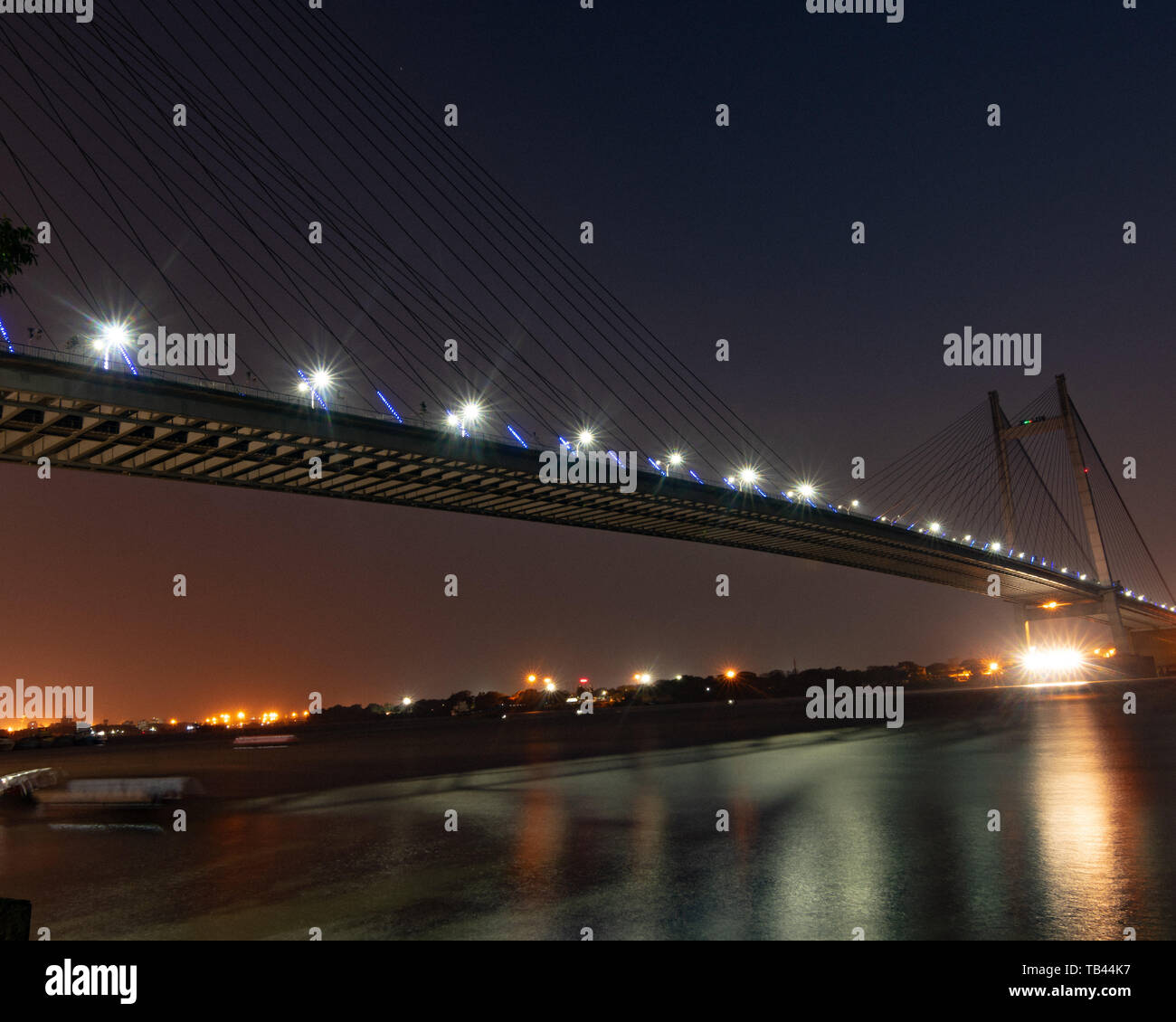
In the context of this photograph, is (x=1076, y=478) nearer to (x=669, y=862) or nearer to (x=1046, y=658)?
(x=1046, y=658)

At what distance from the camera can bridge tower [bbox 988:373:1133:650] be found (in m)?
82.4

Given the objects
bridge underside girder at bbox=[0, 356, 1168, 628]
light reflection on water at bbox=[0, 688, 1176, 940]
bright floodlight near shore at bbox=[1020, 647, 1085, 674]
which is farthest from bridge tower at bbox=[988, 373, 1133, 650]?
light reflection on water at bbox=[0, 688, 1176, 940]

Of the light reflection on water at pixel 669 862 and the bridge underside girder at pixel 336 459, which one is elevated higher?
the bridge underside girder at pixel 336 459

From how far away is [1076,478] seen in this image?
89750 mm

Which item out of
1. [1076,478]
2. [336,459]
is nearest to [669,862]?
[336,459]

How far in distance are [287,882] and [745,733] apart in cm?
2932

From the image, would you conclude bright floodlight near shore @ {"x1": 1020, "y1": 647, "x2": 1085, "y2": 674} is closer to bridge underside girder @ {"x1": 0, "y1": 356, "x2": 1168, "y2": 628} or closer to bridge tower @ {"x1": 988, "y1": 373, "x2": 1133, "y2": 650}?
bridge tower @ {"x1": 988, "y1": 373, "x2": 1133, "y2": 650}

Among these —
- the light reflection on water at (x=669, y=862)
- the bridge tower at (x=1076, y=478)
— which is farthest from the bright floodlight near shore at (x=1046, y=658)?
the light reflection on water at (x=669, y=862)

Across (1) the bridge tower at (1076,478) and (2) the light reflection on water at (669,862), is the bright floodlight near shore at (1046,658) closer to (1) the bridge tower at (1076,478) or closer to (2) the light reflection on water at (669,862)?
(1) the bridge tower at (1076,478)

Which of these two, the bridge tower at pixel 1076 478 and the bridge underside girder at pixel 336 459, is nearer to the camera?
the bridge underside girder at pixel 336 459

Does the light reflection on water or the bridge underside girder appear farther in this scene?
the bridge underside girder

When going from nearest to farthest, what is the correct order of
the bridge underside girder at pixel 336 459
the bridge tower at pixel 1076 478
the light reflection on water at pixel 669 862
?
1. the light reflection on water at pixel 669 862
2. the bridge underside girder at pixel 336 459
3. the bridge tower at pixel 1076 478

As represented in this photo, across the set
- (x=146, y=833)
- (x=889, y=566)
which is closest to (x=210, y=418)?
(x=146, y=833)

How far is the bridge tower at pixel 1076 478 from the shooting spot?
270 ft
